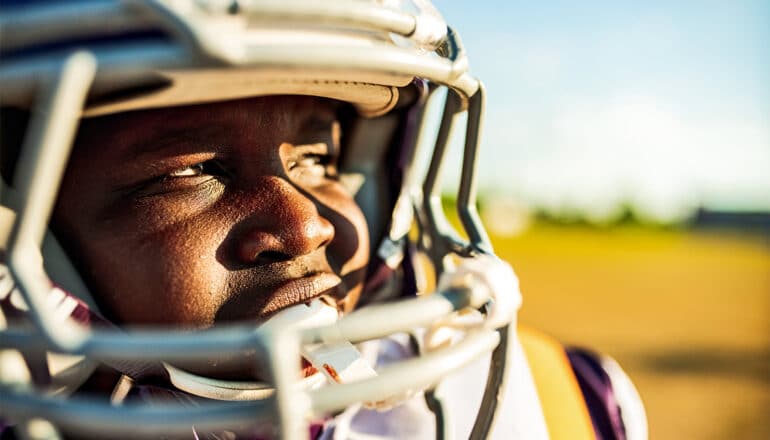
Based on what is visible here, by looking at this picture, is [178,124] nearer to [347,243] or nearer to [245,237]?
[245,237]

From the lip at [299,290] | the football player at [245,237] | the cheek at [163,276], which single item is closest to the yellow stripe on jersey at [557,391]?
the football player at [245,237]

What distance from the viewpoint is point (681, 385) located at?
3.27m

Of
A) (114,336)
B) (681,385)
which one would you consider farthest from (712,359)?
(114,336)

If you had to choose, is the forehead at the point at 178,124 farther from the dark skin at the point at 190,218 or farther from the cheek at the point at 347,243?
the cheek at the point at 347,243

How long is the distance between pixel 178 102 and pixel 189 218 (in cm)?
15

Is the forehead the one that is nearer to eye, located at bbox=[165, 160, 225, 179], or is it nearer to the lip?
eye, located at bbox=[165, 160, 225, 179]

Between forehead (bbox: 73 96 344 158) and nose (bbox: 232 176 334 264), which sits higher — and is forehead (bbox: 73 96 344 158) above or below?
above

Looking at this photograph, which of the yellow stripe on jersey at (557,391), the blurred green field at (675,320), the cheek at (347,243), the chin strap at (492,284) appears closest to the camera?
the chin strap at (492,284)

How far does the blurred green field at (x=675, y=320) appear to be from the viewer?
293 cm

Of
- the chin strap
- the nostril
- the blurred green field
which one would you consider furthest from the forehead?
the blurred green field

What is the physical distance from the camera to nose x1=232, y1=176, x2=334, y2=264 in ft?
2.43

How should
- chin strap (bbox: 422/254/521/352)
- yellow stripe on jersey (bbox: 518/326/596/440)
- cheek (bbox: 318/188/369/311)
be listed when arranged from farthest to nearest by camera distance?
yellow stripe on jersey (bbox: 518/326/596/440) → cheek (bbox: 318/188/369/311) → chin strap (bbox: 422/254/521/352)

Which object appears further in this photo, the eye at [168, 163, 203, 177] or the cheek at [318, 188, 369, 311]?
the cheek at [318, 188, 369, 311]

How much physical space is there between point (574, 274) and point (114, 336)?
311 inches
